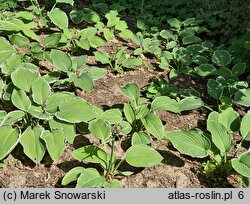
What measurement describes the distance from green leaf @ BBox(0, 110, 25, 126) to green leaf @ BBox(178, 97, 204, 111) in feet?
5.38

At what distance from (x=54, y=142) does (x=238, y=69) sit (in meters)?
2.52

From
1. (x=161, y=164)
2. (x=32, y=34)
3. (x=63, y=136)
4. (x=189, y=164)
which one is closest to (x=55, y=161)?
(x=63, y=136)

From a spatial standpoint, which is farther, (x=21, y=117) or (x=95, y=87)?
(x=95, y=87)

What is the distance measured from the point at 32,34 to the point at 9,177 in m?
2.18

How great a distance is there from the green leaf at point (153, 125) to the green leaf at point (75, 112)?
541 mm

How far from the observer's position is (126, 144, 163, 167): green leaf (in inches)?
144

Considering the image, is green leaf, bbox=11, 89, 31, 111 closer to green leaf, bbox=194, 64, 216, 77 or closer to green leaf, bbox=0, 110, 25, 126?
green leaf, bbox=0, 110, 25, 126

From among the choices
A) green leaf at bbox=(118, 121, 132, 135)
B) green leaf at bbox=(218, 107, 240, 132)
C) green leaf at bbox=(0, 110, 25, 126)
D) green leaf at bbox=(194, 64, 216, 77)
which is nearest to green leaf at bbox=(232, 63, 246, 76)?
green leaf at bbox=(194, 64, 216, 77)

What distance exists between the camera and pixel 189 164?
156 inches

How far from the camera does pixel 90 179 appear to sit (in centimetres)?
353

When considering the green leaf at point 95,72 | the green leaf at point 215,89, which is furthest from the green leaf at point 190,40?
the green leaf at point 95,72

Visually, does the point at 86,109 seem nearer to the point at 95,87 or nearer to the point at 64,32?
the point at 95,87

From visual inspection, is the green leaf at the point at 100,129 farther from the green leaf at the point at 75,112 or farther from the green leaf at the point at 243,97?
the green leaf at the point at 243,97

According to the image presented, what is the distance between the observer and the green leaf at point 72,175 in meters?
3.56
